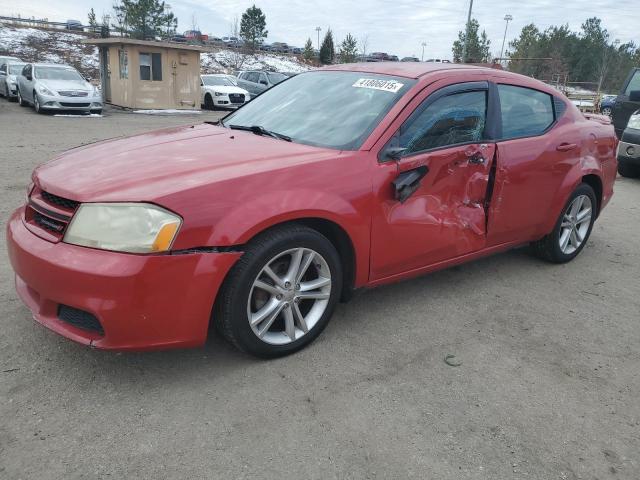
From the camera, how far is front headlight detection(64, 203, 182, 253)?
2.38m

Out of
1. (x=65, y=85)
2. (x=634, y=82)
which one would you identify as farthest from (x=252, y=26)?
(x=634, y=82)

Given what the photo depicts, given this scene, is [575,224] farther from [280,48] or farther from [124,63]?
[280,48]

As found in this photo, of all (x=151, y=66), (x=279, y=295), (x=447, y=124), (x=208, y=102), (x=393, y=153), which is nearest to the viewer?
(x=279, y=295)

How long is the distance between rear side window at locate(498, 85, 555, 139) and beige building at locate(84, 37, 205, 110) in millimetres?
17872

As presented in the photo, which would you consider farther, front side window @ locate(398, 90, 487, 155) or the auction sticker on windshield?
the auction sticker on windshield

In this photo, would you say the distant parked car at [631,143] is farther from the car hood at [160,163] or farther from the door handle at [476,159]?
the car hood at [160,163]

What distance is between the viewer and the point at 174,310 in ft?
8.11

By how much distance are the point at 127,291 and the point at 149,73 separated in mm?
19657

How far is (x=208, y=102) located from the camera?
2212 cm

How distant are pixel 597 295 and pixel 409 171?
6.76 ft

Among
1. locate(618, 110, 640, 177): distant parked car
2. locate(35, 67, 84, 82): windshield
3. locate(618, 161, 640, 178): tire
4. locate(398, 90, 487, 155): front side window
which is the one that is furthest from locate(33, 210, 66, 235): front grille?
locate(35, 67, 84, 82): windshield

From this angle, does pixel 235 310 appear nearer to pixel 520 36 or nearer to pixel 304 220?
pixel 304 220

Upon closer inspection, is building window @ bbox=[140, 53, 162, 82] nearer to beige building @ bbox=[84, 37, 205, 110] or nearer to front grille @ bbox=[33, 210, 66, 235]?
beige building @ bbox=[84, 37, 205, 110]

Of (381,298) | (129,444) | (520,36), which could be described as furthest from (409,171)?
(520,36)
